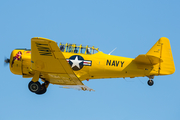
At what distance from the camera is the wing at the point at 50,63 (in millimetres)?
13328

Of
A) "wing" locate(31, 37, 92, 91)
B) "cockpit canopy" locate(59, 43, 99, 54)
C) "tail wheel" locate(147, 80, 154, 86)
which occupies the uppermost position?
"cockpit canopy" locate(59, 43, 99, 54)

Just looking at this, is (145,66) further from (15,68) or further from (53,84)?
(15,68)

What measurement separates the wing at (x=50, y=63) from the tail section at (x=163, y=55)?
168 inches

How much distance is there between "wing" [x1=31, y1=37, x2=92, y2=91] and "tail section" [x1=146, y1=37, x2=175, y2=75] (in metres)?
4.27

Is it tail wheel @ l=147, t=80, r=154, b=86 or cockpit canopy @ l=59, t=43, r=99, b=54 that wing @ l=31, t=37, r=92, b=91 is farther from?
tail wheel @ l=147, t=80, r=154, b=86

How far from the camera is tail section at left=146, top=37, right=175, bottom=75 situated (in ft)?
51.4

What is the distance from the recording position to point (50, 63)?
47.0 feet

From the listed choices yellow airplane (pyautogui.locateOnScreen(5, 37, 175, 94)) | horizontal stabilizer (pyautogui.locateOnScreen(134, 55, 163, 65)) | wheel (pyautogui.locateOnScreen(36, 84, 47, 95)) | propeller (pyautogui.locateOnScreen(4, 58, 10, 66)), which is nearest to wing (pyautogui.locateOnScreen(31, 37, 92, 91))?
yellow airplane (pyautogui.locateOnScreen(5, 37, 175, 94))

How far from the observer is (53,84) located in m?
16.7

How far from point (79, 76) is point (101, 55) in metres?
1.62

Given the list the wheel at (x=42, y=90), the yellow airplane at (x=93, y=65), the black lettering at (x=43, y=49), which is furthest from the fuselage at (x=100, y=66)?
the black lettering at (x=43, y=49)

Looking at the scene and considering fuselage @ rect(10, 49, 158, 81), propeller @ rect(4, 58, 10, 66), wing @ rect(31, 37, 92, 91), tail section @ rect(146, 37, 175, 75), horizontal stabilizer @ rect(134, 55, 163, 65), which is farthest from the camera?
propeller @ rect(4, 58, 10, 66)

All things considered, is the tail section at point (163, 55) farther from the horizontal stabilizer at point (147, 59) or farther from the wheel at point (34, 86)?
the wheel at point (34, 86)

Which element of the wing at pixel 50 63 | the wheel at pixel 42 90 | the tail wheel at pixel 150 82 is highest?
the wing at pixel 50 63
